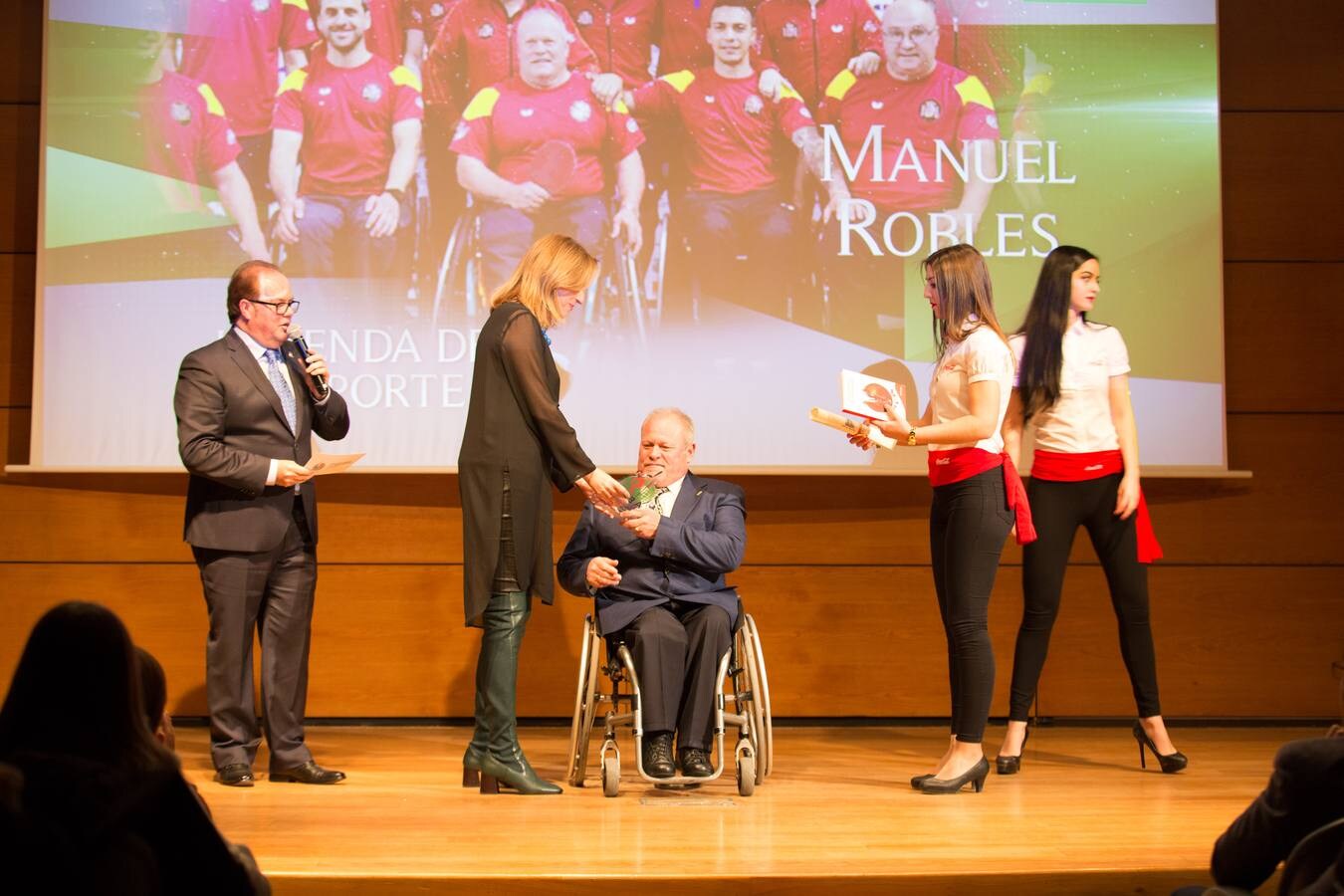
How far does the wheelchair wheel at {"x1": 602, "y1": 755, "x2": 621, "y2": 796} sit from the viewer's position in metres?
3.22

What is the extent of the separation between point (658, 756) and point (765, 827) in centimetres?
41

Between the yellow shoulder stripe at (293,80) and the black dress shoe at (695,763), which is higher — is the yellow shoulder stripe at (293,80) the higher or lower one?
the higher one

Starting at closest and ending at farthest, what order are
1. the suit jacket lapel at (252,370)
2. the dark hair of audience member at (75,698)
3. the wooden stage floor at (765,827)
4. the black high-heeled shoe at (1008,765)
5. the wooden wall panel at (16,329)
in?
the dark hair of audience member at (75,698)
the wooden stage floor at (765,827)
the suit jacket lapel at (252,370)
the black high-heeled shoe at (1008,765)
the wooden wall panel at (16,329)

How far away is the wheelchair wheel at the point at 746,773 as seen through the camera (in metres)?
3.25

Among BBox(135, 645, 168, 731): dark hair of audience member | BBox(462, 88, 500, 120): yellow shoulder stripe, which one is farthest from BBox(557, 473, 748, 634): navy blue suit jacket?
BBox(135, 645, 168, 731): dark hair of audience member

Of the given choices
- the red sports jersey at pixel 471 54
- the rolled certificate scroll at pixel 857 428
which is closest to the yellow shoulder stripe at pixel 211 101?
the red sports jersey at pixel 471 54

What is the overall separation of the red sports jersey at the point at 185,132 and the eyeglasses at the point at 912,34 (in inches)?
87.1

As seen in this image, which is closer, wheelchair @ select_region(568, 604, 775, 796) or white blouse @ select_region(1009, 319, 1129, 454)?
wheelchair @ select_region(568, 604, 775, 796)

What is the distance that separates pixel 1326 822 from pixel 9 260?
434 cm

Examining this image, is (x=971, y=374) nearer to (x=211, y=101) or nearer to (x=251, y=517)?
(x=251, y=517)

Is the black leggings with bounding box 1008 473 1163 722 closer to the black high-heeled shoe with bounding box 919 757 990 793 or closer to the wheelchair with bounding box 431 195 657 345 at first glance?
the black high-heeled shoe with bounding box 919 757 990 793

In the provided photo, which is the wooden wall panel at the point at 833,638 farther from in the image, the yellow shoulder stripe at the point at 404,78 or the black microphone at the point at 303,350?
the yellow shoulder stripe at the point at 404,78

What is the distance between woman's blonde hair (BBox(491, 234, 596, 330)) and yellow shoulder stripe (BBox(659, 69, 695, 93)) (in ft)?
4.18

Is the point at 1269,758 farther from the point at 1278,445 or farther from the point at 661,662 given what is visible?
the point at 661,662
